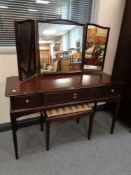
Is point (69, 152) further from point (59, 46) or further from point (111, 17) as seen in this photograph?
point (111, 17)

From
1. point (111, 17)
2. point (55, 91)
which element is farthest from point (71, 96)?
point (111, 17)

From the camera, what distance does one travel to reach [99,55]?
2.06 metres

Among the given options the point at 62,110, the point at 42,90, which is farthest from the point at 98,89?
the point at 42,90

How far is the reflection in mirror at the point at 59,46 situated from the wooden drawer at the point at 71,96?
0.42 m

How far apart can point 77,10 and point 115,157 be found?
1785mm

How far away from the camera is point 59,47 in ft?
5.92

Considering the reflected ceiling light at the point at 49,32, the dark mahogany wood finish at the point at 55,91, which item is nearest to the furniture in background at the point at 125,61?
the dark mahogany wood finish at the point at 55,91

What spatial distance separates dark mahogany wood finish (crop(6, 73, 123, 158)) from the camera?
55.7 inches

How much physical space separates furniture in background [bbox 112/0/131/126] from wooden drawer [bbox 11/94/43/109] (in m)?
1.05

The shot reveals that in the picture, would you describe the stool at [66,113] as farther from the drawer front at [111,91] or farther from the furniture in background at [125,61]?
the furniture in background at [125,61]

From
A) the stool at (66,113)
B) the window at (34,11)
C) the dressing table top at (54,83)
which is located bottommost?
the stool at (66,113)

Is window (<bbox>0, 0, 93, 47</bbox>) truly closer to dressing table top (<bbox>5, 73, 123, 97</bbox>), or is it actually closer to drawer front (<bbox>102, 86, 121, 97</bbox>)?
dressing table top (<bbox>5, 73, 123, 97</bbox>)

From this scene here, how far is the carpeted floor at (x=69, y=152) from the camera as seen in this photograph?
60.6 inches

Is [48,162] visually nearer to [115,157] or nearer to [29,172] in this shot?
[29,172]
